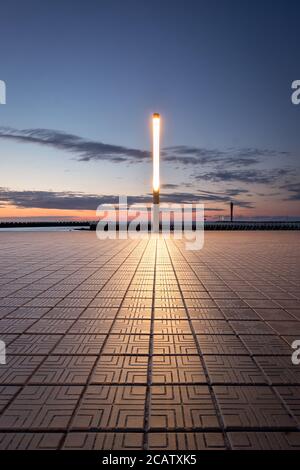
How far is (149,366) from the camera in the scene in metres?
2.95

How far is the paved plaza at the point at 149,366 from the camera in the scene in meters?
2.10

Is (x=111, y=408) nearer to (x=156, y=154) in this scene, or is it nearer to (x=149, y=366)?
(x=149, y=366)

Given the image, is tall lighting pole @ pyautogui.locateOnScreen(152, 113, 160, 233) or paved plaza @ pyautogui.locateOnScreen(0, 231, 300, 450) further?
tall lighting pole @ pyautogui.locateOnScreen(152, 113, 160, 233)

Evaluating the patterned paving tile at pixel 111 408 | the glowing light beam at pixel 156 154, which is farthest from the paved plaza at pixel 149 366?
the glowing light beam at pixel 156 154

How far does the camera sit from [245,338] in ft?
11.7

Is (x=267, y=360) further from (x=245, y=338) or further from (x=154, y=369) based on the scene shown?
(x=154, y=369)

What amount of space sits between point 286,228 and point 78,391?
25645mm

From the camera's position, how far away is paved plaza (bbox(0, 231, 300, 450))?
210cm

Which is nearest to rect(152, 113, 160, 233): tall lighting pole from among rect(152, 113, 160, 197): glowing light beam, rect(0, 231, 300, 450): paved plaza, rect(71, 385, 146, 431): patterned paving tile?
rect(152, 113, 160, 197): glowing light beam

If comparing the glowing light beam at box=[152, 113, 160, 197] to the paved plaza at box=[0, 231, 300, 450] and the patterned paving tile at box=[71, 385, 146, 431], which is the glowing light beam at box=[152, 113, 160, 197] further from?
the patterned paving tile at box=[71, 385, 146, 431]

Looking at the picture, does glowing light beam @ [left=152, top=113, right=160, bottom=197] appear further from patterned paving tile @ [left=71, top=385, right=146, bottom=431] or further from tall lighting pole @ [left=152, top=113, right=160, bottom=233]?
patterned paving tile @ [left=71, top=385, right=146, bottom=431]

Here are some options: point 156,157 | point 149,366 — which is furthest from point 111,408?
point 156,157

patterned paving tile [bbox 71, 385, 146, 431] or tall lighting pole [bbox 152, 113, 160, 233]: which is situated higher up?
tall lighting pole [bbox 152, 113, 160, 233]
